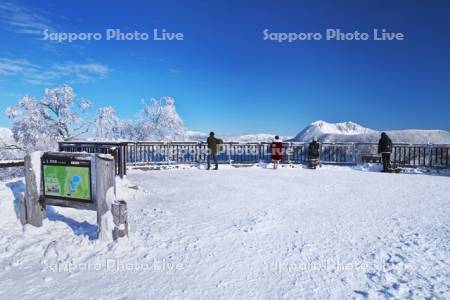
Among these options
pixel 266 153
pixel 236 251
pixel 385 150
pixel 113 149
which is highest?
pixel 113 149

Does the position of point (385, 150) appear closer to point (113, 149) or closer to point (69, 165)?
point (113, 149)

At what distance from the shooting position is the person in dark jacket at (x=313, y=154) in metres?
15.7

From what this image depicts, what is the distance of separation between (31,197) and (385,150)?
14067 millimetres

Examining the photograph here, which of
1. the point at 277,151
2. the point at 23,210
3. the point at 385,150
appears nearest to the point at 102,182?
the point at 23,210

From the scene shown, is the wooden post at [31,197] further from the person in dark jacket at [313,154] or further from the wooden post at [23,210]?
the person in dark jacket at [313,154]

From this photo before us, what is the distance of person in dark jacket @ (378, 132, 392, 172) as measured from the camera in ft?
46.1

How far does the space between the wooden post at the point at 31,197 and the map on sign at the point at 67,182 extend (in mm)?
171

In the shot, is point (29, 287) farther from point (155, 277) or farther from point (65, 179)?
point (65, 179)

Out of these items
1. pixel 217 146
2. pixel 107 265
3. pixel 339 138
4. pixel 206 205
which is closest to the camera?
pixel 107 265

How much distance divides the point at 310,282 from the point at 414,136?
6150 inches

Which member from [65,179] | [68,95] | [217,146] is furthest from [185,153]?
[68,95]

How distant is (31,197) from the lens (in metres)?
5.39

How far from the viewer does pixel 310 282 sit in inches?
142

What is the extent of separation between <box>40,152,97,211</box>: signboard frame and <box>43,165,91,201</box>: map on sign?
0.04m
